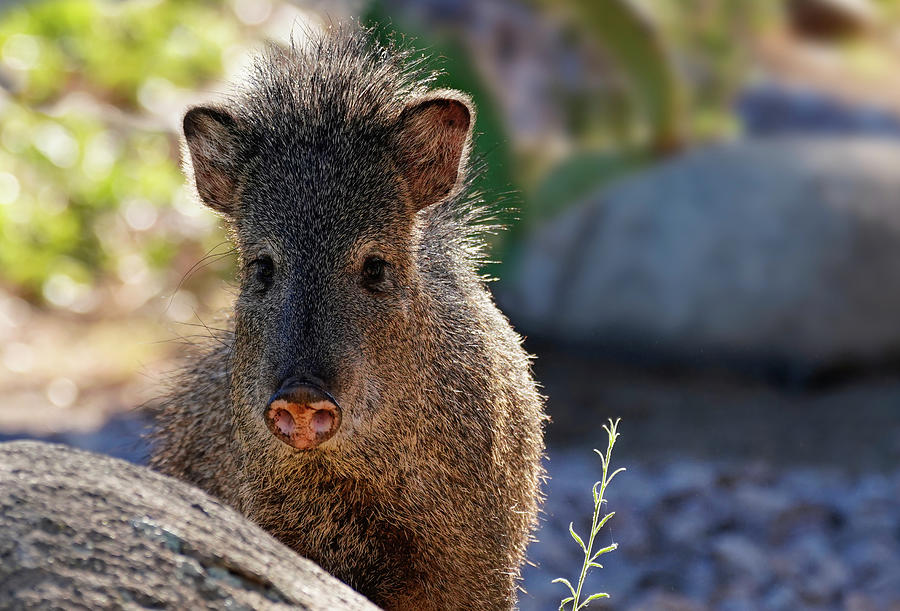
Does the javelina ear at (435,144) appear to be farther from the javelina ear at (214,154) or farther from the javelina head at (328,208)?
the javelina ear at (214,154)

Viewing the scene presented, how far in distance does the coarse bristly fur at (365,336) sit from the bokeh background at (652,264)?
1867 millimetres

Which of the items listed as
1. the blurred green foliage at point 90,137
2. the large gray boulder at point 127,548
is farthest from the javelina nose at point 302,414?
the blurred green foliage at point 90,137

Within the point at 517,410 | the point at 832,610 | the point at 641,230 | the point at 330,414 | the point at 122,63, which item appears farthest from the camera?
the point at 122,63

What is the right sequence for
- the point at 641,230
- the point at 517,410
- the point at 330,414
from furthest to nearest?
the point at 641,230, the point at 517,410, the point at 330,414

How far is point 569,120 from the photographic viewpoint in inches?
304

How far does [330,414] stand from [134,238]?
6341mm

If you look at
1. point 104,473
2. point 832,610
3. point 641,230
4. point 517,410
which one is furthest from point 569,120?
point 104,473

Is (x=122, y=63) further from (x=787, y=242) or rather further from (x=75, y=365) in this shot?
(x=787, y=242)

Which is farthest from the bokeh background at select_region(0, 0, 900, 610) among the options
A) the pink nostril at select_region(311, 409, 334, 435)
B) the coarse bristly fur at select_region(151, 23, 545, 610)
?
the pink nostril at select_region(311, 409, 334, 435)

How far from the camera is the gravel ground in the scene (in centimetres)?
477

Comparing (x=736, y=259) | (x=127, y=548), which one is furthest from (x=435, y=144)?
(x=736, y=259)

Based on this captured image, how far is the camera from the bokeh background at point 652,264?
216 inches

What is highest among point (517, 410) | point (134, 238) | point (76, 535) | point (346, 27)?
point (134, 238)

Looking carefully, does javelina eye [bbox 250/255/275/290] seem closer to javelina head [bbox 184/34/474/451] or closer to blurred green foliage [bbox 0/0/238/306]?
javelina head [bbox 184/34/474/451]
